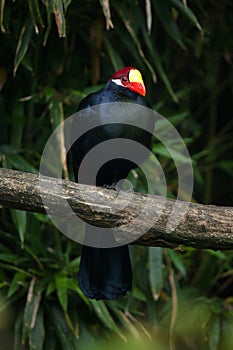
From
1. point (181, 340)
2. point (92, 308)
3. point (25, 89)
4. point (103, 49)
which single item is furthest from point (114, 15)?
point (181, 340)

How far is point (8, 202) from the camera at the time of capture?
173cm

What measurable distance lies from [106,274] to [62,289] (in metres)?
0.34

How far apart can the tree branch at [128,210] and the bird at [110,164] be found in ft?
1.03

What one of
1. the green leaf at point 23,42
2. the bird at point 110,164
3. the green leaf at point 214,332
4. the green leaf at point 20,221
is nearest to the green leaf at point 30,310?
the green leaf at point 20,221

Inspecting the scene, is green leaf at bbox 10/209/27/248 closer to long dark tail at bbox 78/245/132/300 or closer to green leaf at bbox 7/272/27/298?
green leaf at bbox 7/272/27/298

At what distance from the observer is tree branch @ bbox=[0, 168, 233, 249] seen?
1721 mm

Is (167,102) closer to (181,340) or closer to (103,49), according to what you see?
(103,49)

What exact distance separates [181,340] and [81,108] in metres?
1.06

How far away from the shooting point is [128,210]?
69.6 inches

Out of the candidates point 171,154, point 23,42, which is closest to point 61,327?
point 171,154

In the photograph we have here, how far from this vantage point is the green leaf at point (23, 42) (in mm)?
2314

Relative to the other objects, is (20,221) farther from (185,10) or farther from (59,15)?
(185,10)

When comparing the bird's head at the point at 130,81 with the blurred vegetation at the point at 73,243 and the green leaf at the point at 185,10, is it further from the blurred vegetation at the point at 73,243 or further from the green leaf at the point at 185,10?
the green leaf at the point at 185,10

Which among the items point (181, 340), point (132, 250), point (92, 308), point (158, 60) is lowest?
point (181, 340)
